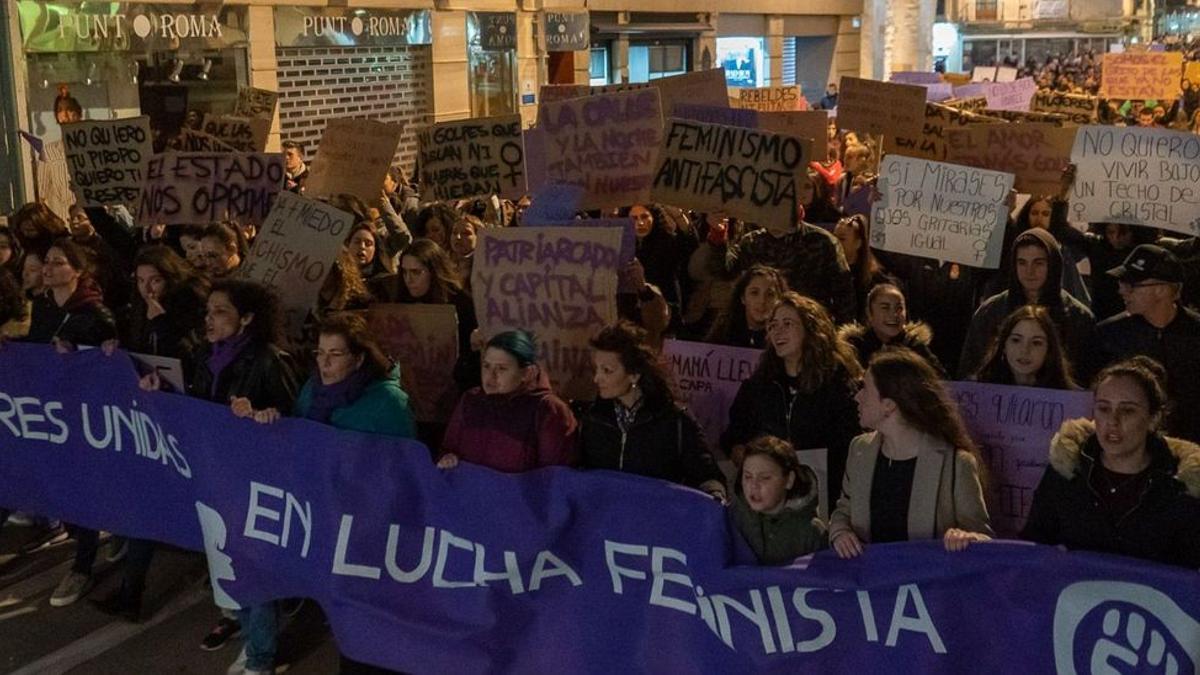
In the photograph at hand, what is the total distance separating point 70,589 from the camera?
6383 millimetres

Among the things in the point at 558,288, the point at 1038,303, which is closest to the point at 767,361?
the point at 558,288

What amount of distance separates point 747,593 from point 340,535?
158 cm

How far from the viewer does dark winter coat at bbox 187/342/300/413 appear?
554 centimetres

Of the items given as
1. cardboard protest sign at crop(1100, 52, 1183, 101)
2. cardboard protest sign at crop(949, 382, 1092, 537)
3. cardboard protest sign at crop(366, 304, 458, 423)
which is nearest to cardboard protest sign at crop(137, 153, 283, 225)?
cardboard protest sign at crop(366, 304, 458, 423)

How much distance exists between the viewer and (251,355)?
5.59 metres

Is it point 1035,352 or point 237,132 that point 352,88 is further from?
point 1035,352

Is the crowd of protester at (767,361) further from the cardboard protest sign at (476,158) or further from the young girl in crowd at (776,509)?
the cardboard protest sign at (476,158)

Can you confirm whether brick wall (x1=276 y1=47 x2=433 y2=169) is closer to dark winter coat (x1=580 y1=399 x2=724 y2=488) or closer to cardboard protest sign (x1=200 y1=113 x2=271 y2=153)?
cardboard protest sign (x1=200 y1=113 x2=271 y2=153)

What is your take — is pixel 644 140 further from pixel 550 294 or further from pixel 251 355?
pixel 251 355

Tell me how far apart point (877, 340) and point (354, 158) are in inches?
169

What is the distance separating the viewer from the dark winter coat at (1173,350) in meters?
5.38

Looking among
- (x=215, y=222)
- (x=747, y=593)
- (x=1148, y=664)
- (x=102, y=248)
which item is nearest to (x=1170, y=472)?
(x=1148, y=664)

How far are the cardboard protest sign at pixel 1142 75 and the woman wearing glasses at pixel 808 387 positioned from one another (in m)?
12.1

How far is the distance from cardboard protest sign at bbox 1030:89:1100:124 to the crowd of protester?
386 cm
